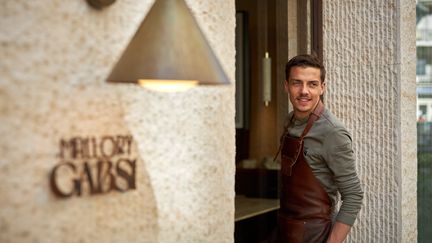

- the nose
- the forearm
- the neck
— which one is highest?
the nose

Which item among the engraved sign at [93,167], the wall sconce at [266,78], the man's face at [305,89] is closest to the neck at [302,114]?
the man's face at [305,89]

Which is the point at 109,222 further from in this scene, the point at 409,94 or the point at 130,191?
the point at 409,94

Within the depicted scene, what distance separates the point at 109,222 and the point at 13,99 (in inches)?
22.4

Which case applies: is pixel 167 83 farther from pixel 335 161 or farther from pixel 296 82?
pixel 296 82

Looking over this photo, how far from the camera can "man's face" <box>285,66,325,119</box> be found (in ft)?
10.0

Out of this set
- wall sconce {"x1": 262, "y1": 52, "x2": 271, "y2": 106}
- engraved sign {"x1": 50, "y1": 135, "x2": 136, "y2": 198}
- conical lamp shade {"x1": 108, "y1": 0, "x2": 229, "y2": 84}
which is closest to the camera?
conical lamp shade {"x1": 108, "y1": 0, "x2": 229, "y2": 84}

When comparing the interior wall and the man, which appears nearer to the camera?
the man

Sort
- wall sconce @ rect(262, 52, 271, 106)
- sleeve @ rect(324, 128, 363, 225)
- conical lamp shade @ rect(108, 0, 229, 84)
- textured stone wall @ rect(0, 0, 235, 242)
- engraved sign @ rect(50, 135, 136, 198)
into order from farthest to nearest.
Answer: wall sconce @ rect(262, 52, 271, 106) < sleeve @ rect(324, 128, 363, 225) < engraved sign @ rect(50, 135, 136, 198) < textured stone wall @ rect(0, 0, 235, 242) < conical lamp shade @ rect(108, 0, 229, 84)

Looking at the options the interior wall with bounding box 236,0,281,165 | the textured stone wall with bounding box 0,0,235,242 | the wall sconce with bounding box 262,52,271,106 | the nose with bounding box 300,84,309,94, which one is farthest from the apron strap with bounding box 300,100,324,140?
the wall sconce with bounding box 262,52,271,106

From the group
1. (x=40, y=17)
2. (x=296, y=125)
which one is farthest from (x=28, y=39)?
(x=296, y=125)

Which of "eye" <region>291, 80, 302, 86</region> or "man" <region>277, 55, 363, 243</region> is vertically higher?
"eye" <region>291, 80, 302, 86</region>

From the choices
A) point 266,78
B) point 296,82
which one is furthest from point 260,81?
point 296,82

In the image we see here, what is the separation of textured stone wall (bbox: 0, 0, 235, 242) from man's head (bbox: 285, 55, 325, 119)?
1.51 ft

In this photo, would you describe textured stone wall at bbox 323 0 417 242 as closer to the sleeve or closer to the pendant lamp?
the sleeve
